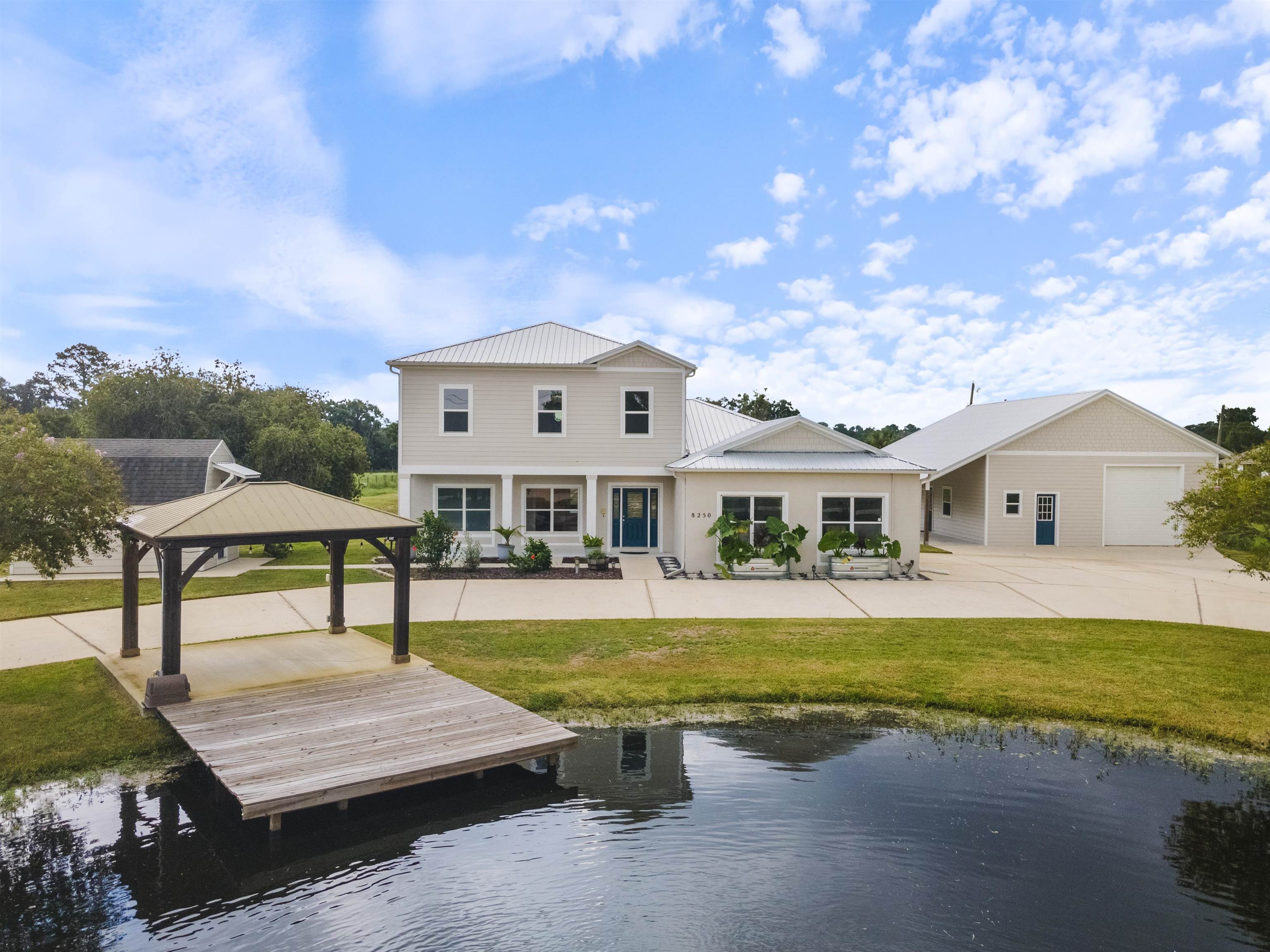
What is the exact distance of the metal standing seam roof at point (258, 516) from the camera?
8602 millimetres

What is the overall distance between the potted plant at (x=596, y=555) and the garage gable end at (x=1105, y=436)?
1468cm

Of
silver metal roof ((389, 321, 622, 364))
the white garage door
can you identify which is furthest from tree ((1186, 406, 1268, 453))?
silver metal roof ((389, 321, 622, 364))

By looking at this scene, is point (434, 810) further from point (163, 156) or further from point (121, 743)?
point (163, 156)

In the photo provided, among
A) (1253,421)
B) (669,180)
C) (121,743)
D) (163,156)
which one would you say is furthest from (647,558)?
(1253,421)

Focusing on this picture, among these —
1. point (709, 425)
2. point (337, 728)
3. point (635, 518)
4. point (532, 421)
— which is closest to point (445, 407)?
point (532, 421)

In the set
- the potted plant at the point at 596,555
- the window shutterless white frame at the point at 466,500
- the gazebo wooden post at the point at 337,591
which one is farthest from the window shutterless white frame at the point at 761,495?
the gazebo wooden post at the point at 337,591

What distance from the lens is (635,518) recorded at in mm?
22453

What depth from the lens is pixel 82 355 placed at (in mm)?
55312

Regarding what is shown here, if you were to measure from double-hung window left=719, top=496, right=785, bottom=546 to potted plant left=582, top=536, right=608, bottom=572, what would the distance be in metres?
3.33

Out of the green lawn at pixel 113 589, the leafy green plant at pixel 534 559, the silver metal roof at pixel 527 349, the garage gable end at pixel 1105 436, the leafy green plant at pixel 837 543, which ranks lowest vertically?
the green lawn at pixel 113 589

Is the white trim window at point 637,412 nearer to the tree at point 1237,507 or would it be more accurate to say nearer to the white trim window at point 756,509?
the white trim window at point 756,509

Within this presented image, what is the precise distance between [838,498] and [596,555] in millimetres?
6382

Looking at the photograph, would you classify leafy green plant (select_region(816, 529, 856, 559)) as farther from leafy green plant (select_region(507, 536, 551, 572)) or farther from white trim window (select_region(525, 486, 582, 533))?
white trim window (select_region(525, 486, 582, 533))

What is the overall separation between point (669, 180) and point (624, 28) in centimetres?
590
